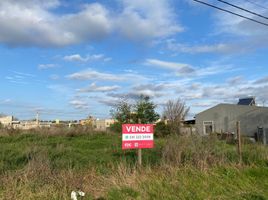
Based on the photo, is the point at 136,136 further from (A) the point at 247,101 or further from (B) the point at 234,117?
(A) the point at 247,101

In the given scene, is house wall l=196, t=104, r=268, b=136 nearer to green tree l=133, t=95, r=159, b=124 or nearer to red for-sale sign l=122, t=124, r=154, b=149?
green tree l=133, t=95, r=159, b=124

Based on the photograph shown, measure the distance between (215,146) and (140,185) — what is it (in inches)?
180

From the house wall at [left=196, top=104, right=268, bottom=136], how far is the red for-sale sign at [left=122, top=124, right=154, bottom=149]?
35178 mm

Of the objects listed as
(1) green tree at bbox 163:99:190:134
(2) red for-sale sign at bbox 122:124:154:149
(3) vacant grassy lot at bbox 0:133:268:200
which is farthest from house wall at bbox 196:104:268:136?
(2) red for-sale sign at bbox 122:124:154:149

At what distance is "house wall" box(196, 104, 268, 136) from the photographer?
46.1 meters

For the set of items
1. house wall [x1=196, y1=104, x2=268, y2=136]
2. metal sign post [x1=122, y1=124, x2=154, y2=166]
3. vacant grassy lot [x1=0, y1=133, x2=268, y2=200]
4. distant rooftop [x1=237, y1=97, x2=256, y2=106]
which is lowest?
vacant grassy lot [x1=0, y1=133, x2=268, y2=200]

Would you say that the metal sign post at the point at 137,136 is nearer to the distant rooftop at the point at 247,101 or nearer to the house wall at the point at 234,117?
the house wall at the point at 234,117

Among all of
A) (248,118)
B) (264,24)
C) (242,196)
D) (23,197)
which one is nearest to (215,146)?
(242,196)

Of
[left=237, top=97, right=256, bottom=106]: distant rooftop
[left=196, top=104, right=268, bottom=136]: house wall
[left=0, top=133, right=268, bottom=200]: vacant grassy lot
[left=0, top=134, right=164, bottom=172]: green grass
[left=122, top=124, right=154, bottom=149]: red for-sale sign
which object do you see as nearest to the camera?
[left=0, top=133, right=268, bottom=200]: vacant grassy lot

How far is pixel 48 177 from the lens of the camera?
27.8 ft

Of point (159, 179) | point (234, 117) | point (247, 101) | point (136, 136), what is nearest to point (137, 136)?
point (136, 136)

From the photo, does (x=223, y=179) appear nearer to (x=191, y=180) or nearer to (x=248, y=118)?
(x=191, y=180)

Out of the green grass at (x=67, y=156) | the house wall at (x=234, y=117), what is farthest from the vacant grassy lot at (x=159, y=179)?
the house wall at (x=234, y=117)

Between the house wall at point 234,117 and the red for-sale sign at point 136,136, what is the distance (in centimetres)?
3518
